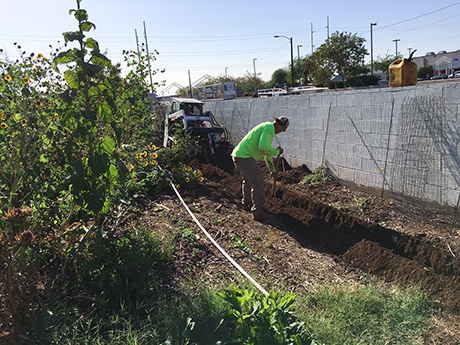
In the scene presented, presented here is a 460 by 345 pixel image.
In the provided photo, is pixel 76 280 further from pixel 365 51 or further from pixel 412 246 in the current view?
pixel 365 51

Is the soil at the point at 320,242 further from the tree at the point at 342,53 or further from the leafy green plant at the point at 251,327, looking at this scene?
the tree at the point at 342,53

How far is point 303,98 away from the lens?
904cm

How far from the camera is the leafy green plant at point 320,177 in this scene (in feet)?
26.7

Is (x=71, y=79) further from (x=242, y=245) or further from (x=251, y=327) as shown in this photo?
(x=242, y=245)

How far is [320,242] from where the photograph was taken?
561 centimetres

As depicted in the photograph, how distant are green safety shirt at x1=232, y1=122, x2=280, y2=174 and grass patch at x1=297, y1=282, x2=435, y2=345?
9.30 ft

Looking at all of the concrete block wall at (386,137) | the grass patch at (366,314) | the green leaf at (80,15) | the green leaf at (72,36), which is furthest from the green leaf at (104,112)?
the concrete block wall at (386,137)

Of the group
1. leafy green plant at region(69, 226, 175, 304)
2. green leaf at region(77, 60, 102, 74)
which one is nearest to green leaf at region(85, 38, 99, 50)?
green leaf at region(77, 60, 102, 74)

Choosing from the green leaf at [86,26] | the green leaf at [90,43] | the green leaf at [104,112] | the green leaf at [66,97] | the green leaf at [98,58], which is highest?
the green leaf at [86,26]

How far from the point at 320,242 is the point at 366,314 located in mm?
2205

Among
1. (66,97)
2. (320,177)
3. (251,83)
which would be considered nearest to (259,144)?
(320,177)

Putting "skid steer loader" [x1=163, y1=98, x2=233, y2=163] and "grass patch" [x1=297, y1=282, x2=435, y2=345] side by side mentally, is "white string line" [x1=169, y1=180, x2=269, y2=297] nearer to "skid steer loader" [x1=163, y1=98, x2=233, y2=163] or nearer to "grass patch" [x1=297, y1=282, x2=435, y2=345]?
"grass patch" [x1=297, y1=282, x2=435, y2=345]

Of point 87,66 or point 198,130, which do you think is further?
point 198,130

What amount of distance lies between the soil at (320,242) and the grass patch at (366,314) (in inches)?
6.9
